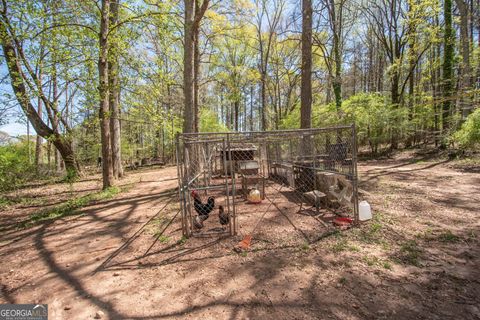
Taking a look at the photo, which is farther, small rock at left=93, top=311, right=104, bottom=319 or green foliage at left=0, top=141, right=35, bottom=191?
green foliage at left=0, top=141, right=35, bottom=191

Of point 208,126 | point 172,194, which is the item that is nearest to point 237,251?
point 172,194

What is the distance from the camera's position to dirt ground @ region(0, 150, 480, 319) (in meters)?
2.55

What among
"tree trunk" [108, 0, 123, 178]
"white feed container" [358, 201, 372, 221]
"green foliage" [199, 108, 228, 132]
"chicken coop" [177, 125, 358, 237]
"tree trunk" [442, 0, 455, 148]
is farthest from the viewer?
"green foliage" [199, 108, 228, 132]

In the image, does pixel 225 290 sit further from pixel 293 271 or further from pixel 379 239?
pixel 379 239

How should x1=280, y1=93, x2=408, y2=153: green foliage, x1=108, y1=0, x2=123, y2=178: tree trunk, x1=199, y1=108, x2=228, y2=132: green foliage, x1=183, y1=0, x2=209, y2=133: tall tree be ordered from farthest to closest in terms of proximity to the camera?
x1=199, y1=108, x2=228, y2=132: green foliage, x1=280, y1=93, x2=408, y2=153: green foliage, x1=108, y1=0, x2=123, y2=178: tree trunk, x1=183, y1=0, x2=209, y2=133: tall tree

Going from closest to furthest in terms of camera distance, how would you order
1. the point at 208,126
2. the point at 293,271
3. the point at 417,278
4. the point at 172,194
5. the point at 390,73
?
the point at 417,278 < the point at 293,271 < the point at 172,194 < the point at 390,73 < the point at 208,126

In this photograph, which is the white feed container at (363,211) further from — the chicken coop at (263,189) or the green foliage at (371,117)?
the green foliage at (371,117)

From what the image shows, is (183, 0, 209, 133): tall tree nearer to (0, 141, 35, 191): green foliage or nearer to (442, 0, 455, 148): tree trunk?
(0, 141, 35, 191): green foliage

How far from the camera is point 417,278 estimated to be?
2.95 m

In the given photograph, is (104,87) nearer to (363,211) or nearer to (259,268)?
(259,268)

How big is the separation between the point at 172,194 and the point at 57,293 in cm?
528

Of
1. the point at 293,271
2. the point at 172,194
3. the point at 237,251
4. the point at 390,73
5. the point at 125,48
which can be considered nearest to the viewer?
the point at 293,271

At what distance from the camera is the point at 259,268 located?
3316mm

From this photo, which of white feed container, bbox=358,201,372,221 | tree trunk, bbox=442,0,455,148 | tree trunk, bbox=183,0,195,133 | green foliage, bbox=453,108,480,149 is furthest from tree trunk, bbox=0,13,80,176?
tree trunk, bbox=442,0,455,148
